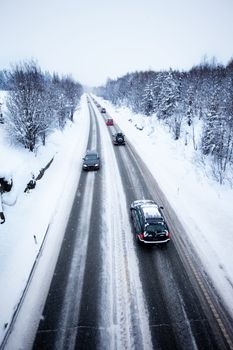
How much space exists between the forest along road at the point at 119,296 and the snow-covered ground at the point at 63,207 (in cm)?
131

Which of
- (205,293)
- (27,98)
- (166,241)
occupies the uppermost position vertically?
(27,98)

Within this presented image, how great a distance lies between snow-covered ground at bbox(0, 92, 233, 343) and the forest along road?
Answer: 131cm

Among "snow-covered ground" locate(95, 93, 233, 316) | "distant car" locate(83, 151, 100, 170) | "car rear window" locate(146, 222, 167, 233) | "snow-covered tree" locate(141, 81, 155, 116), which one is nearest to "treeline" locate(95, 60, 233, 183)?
"snow-covered tree" locate(141, 81, 155, 116)

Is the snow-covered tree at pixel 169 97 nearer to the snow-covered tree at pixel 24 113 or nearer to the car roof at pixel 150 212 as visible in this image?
the snow-covered tree at pixel 24 113

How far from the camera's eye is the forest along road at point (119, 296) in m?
7.61

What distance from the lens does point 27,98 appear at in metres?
22.2

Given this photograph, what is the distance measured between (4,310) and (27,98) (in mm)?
19024

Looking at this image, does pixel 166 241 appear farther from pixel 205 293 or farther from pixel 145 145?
pixel 145 145

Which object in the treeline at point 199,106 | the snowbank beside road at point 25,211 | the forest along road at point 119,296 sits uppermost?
the treeline at point 199,106

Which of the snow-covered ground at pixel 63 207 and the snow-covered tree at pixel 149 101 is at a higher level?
the snow-covered tree at pixel 149 101

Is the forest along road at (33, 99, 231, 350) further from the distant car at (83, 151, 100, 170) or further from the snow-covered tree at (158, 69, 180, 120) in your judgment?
the snow-covered tree at (158, 69, 180, 120)

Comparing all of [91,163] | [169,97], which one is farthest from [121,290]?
[169,97]

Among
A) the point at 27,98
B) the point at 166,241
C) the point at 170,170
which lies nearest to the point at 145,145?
the point at 170,170

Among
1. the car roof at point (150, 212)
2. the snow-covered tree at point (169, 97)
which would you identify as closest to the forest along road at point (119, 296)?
the car roof at point (150, 212)
